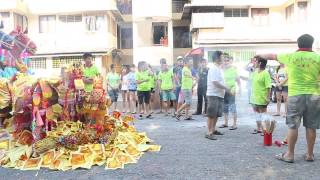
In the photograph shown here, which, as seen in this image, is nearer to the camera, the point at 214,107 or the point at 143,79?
the point at 214,107

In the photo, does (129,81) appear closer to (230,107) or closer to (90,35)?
(230,107)

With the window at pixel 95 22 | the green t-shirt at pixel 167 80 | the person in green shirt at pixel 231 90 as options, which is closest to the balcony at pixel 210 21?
the window at pixel 95 22

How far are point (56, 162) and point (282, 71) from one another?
8.54 meters

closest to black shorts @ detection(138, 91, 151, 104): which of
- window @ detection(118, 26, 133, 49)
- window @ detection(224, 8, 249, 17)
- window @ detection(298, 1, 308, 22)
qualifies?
window @ detection(224, 8, 249, 17)

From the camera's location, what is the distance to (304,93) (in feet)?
22.0

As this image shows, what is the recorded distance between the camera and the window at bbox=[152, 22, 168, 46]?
3228 cm

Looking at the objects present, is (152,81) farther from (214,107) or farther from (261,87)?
(261,87)

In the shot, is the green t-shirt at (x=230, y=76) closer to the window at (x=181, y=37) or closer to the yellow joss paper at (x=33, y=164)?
the yellow joss paper at (x=33, y=164)

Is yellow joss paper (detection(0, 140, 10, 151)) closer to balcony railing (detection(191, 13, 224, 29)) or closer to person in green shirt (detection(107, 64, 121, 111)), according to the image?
person in green shirt (detection(107, 64, 121, 111))

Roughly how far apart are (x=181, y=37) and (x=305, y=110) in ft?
94.9

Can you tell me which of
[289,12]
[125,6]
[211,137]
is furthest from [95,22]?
[211,137]

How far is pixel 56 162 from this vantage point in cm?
685

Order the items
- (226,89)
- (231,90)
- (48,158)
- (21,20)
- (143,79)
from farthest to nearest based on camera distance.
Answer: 1. (21,20)
2. (143,79)
3. (231,90)
4. (226,89)
5. (48,158)

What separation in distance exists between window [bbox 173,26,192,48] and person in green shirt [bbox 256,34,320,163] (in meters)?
28.6
